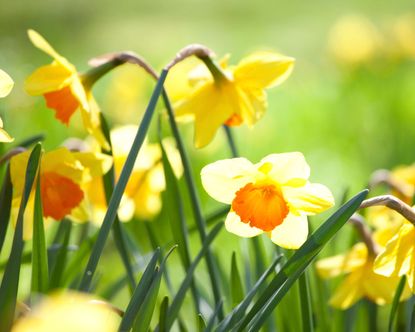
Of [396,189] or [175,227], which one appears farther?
[396,189]

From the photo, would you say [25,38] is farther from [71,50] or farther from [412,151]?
[412,151]

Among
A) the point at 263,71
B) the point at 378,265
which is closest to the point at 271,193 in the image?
the point at 378,265

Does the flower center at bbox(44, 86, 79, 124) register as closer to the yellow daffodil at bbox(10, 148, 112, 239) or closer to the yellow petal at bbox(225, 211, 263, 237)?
the yellow daffodil at bbox(10, 148, 112, 239)

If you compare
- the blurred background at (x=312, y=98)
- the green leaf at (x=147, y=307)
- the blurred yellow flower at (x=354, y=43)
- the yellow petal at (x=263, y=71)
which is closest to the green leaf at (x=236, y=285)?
the green leaf at (x=147, y=307)

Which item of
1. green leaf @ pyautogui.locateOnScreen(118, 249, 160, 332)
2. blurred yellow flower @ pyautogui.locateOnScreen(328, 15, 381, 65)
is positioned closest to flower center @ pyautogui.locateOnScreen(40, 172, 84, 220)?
green leaf @ pyautogui.locateOnScreen(118, 249, 160, 332)

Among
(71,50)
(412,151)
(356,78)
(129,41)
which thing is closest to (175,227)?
(412,151)

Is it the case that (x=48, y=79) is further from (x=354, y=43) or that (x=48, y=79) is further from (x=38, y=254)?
(x=354, y=43)

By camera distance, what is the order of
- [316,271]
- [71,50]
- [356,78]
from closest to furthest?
[316,271] < [356,78] < [71,50]

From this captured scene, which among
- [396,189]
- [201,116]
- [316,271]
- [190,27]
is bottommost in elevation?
[190,27]
